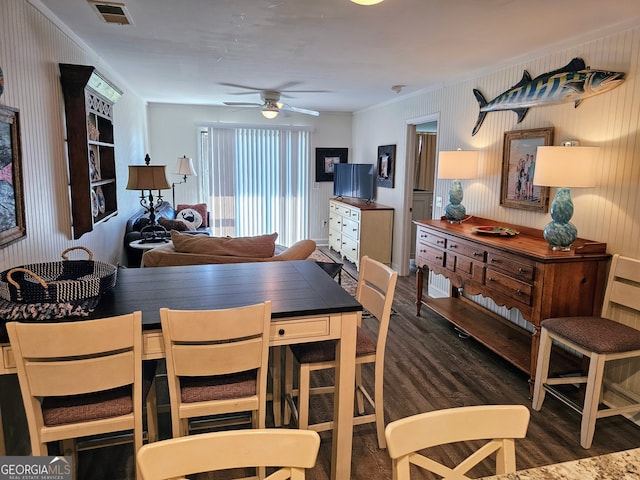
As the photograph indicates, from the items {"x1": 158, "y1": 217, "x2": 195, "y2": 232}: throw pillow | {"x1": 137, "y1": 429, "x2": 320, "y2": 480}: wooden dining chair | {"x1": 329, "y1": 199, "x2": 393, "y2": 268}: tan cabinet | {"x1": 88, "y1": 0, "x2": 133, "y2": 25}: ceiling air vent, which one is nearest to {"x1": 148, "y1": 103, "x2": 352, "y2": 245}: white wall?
{"x1": 329, "y1": 199, "x2": 393, "y2": 268}: tan cabinet

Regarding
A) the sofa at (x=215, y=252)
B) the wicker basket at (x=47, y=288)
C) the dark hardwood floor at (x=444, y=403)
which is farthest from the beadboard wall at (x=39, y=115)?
the dark hardwood floor at (x=444, y=403)

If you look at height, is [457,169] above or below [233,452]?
above

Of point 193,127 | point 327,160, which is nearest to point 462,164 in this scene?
point 327,160

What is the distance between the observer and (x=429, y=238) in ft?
13.5

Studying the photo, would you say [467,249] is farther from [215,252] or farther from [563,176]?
[215,252]

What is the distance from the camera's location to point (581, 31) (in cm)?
287

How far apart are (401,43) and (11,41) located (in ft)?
8.02

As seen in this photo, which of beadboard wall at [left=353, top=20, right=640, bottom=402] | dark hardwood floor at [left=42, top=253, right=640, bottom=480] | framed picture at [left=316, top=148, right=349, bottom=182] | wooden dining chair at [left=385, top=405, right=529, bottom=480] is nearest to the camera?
wooden dining chair at [left=385, top=405, right=529, bottom=480]

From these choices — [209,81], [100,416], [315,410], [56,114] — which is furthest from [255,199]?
[100,416]

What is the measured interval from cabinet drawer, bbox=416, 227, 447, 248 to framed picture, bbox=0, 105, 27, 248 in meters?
3.06

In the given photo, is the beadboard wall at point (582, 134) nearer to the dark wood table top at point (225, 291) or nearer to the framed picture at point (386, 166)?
the framed picture at point (386, 166)

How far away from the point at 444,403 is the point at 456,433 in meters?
1.94

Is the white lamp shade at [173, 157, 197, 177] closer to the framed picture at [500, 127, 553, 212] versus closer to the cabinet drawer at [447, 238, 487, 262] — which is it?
the cabinet drawer at [447, 238, 487, 262]

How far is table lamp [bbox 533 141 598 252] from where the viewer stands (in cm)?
274
